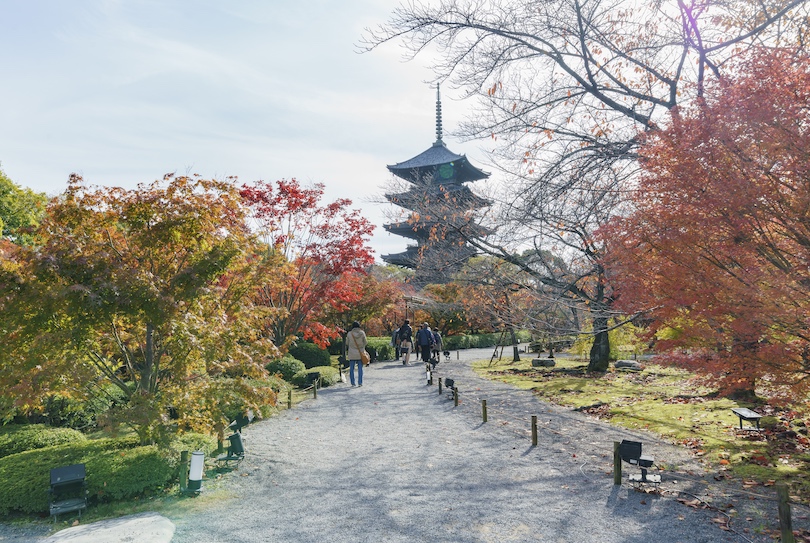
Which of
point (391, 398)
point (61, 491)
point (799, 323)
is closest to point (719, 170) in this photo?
point (799, 323)

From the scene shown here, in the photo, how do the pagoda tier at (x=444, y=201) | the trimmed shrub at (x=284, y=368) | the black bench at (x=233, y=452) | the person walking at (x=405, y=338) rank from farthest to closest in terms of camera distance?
the person walking at (x=405, y=338)
the trimmed shrub at (x=284, y=368)
the pagoda tier at (x=444, y=201)
the black bench at (x=233, y=452)

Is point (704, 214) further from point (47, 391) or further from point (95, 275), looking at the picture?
point (47, 391)

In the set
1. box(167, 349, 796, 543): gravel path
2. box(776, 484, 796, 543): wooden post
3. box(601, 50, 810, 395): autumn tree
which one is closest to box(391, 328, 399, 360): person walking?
box(167, 349, 796, 543): gravel path

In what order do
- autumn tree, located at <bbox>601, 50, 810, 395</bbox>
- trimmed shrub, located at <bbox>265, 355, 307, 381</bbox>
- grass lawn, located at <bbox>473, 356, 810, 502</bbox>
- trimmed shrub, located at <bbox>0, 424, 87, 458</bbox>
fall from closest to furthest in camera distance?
autumn tree, located at <bbox>601, 50, 810, 395</bbox>, grass lawn, located at <bbox>473, 356, 810, 502</bbox>, trimmed shrub, located at <bbox>0, 424, 87, 458</bbox>, trimmed shrub, located at <bbox>265, 355, 307, 381</bbox>

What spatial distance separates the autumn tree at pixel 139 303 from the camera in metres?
5.87

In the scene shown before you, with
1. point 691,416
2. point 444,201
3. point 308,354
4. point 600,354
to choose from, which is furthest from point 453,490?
point 308,354

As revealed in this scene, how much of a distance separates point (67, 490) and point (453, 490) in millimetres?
4096

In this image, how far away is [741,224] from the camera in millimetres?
4863

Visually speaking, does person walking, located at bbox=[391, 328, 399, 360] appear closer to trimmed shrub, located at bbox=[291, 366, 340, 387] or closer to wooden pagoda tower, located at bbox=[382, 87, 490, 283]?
wooden pagoda tower, located at bbox=[382, 87, 490, 283]

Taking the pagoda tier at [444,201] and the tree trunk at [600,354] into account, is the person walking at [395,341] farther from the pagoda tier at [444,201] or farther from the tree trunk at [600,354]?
the tree trunk at [600,354]

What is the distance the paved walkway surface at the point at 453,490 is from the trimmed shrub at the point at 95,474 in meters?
0.86

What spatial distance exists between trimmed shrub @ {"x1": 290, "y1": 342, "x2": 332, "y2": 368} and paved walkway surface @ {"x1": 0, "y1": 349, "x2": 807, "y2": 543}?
9.13 metres

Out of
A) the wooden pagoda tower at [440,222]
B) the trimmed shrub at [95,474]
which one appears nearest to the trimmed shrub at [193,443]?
the trimmed shrub at [95,474]

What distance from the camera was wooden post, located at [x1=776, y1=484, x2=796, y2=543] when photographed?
4172 mm
